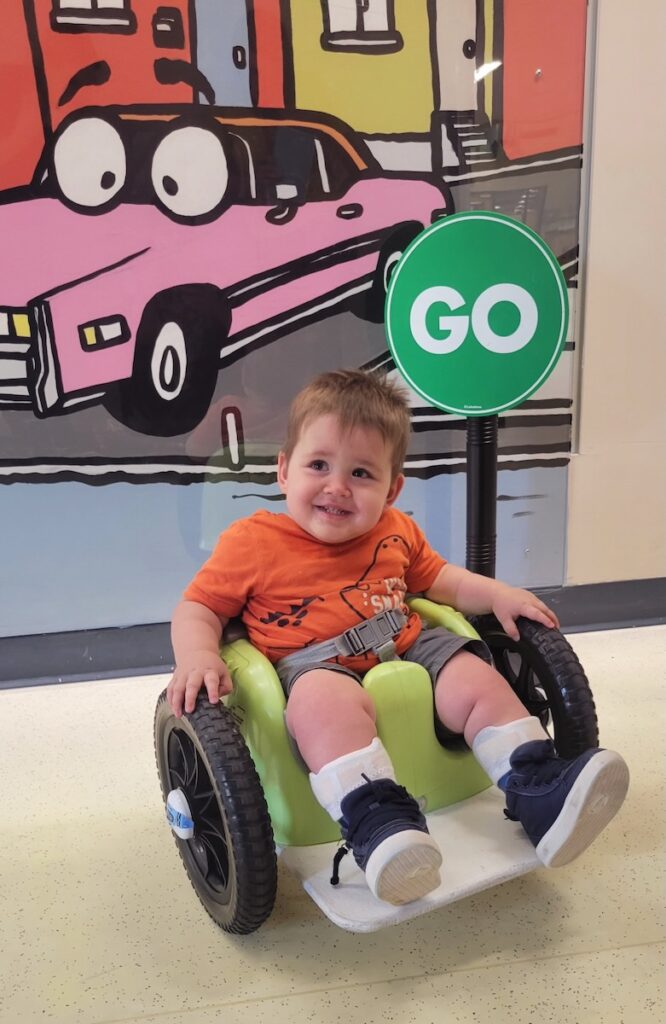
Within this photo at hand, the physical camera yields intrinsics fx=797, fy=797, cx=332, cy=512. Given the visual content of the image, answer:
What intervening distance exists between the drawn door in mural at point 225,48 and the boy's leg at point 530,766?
106 centimetres

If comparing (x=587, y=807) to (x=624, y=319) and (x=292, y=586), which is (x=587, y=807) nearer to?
(x=292, y=586)

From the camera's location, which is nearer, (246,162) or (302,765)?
(302,765)

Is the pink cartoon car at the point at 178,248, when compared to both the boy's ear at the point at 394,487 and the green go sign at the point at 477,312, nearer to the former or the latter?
the green go sign at the point at 477,312

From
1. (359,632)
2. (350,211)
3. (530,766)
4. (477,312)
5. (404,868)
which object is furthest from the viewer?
(350,211)

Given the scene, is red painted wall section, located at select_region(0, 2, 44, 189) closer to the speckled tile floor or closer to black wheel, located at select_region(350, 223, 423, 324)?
black wheel, located at select_region(350, 223, 423, 324)

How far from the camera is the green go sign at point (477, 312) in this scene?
1.14m

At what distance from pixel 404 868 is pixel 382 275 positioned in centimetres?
110

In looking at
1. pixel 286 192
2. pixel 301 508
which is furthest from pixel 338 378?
pixel 286 192

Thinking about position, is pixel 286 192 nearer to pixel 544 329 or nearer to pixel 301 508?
pixel 544 329

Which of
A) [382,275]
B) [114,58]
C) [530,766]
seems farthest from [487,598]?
[114,58]

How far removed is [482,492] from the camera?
4.15ft

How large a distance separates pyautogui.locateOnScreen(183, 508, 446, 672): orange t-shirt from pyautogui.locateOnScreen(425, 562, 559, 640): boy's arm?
9cm

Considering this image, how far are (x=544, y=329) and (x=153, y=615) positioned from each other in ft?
2.97

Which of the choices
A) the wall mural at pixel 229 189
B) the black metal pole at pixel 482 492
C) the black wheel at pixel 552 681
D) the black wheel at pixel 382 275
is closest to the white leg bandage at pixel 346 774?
the black wheel at pixel 552 681
